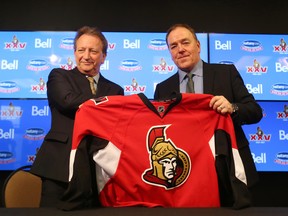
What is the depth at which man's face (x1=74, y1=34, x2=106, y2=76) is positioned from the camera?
1577 millimetres

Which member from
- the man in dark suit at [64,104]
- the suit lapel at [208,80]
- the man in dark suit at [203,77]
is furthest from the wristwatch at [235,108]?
the man in dark suit at [64,104]

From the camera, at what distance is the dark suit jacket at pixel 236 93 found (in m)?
1.36

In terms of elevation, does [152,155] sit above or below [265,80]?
below

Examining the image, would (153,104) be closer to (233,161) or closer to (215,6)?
(233,161)

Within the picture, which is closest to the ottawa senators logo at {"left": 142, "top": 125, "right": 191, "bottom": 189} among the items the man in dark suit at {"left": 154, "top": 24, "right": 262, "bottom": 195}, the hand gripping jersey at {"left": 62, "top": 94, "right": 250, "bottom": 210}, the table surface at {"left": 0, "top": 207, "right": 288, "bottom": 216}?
the hand gripping jersey at {"left": 62, "top": 94, "right": 250, "bottom": 210}

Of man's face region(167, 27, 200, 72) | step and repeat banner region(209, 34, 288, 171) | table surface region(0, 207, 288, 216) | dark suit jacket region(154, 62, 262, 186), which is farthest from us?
step and repeat banner region(209, 34, 288, 171)

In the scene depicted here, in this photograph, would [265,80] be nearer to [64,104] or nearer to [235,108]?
[235,108]

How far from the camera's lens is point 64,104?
141 cm

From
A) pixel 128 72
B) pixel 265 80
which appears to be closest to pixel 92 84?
pixel 128 72

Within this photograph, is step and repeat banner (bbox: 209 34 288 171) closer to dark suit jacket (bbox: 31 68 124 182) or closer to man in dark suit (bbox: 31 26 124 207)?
man in dark suit (bbox: 31 26 124 207)

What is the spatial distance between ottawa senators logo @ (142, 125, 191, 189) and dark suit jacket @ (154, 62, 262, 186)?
22cm

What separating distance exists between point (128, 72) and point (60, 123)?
5.17ft

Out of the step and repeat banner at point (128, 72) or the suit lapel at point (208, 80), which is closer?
the suit lapel at point (208, 80)

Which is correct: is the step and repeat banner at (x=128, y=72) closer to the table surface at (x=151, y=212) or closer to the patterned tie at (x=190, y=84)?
the patterned tie at (x=190, y=84)
